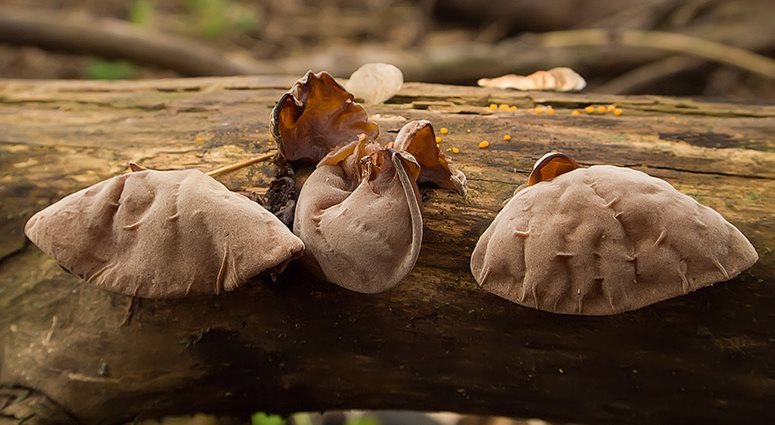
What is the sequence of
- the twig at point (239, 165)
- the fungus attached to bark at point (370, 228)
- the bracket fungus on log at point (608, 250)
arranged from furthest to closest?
the twig at point (239, 165), the fungus attached to bark at point (370, 228), the bracket fungus on log at point (608, 250)

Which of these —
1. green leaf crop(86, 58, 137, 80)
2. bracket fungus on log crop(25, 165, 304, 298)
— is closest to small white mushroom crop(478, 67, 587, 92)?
bracket fungus on log crop(25, 165, 304, 298)

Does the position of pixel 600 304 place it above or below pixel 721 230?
below

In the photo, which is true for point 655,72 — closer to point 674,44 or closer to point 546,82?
point 674,44

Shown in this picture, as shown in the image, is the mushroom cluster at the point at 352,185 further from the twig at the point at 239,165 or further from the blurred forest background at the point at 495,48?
the blurred forest background at the point at 495,48

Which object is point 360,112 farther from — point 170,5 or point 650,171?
point 170,5

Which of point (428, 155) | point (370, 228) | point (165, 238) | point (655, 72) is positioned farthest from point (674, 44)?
point (165, 238)

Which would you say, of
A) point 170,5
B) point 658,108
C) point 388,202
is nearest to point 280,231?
point 388,202

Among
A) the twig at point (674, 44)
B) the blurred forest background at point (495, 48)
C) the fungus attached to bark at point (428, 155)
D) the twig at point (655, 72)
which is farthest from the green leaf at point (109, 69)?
the fungus attached to bark at point (428, 155)
